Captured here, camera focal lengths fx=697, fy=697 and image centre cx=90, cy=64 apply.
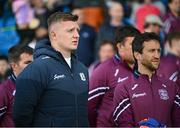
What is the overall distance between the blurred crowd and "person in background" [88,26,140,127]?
3.11 meters

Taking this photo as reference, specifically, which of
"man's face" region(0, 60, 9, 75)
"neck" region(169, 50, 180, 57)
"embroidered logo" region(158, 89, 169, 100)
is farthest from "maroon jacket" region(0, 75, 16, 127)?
"neck" region(169, 50, 180, 57)

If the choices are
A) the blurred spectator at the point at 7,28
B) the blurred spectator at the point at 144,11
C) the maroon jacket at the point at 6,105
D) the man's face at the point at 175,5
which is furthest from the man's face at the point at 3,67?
the man's face at the point at 175,5

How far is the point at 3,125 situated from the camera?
800 cm

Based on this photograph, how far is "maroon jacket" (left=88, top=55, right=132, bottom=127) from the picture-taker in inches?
341

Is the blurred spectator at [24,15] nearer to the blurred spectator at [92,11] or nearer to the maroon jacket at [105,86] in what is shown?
the blurred spectator at [92,11]

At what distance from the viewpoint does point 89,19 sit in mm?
14258

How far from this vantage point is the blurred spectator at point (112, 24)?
1293cm

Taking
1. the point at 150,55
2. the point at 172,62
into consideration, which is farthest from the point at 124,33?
the point at 172,62

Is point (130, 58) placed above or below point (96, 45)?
above

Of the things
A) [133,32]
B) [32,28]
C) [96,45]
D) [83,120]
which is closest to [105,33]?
[96,45]

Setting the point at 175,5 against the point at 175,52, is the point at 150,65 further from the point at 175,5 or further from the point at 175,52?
the point at 175,5

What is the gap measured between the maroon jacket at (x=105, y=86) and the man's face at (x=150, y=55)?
0.85 meters

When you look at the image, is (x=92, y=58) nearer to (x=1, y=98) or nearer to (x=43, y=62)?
(x=1, y=98)

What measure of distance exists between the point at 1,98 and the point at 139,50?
166 cm
